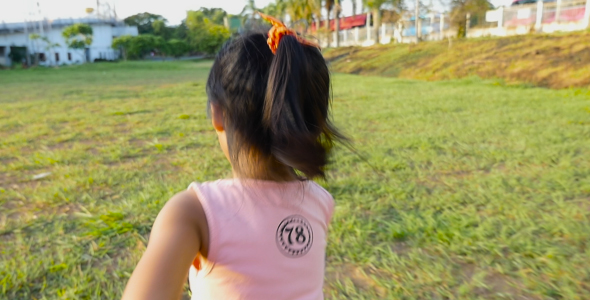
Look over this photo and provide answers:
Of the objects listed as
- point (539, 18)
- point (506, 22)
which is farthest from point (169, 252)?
point (506, 22)

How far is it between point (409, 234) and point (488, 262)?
14.2 inches

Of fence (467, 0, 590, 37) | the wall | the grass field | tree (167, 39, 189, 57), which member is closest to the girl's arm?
the grass field

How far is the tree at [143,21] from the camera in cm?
5294

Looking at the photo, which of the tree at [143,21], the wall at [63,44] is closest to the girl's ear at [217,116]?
the wall at [63,44]

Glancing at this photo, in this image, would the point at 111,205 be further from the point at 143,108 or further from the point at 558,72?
the point at 558,72

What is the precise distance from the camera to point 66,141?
422cm

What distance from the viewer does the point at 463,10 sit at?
64.6 feet

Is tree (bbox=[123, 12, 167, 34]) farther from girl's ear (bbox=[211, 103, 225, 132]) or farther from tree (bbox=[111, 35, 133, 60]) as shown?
girl's ear (bbox=[211, 103, 225, 132])

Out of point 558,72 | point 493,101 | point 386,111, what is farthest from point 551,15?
point 386,111

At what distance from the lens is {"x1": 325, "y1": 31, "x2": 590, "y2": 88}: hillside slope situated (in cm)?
1014

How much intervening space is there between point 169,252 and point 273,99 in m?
0.29

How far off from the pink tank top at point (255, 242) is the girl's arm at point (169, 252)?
0.03 meters

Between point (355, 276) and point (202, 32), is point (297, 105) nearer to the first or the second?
point (355, 276)

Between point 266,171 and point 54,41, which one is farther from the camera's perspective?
point 54,41
